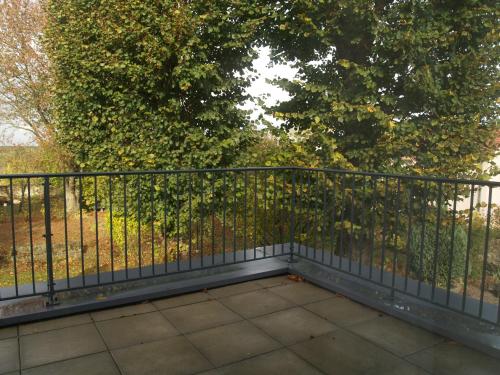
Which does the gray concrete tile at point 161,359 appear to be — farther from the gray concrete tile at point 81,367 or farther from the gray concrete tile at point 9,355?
the gray concrete tile at point 9,355

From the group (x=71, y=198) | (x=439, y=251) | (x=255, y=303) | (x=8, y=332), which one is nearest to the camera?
(x=8, y=332)

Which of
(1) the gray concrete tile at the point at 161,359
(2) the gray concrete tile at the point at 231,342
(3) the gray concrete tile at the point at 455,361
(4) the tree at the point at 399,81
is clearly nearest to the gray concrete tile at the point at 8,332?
(1) the gray concrete tile at the point at 161,359

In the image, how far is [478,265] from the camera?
11.0m

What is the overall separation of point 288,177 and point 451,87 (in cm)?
361

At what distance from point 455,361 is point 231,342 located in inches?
54.7

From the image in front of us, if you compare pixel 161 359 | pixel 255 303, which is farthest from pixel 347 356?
pixel 161 359

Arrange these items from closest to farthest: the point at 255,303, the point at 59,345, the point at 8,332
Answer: the point at 59,345 < the point at 8,332 < the point at 255,303

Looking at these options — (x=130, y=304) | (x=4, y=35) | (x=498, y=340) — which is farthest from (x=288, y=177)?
(x=4, y=35)

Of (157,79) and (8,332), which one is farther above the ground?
(157,79)

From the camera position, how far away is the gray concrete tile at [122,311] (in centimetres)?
306

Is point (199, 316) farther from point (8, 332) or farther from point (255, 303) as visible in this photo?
point (8, 332)

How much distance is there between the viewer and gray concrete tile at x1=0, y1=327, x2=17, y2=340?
2.71 m

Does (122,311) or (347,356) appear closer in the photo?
(347,356)

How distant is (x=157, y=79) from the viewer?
7805 millimetres
